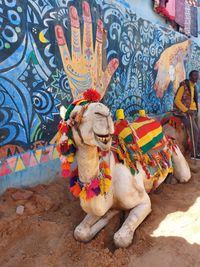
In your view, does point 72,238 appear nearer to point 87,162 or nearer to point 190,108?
point 87,162

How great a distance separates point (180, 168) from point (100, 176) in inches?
81.6

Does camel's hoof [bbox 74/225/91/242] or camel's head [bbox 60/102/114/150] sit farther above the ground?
camel's head [bbox 60/102/114/150]

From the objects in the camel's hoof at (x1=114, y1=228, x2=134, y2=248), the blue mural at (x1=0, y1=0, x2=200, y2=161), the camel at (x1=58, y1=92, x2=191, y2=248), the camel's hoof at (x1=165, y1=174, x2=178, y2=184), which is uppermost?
the blue mural at (x1=0, y1=0, x2=200, y2=161)

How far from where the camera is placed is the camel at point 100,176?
7.58 ft

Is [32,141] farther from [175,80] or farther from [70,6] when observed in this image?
[175,80]

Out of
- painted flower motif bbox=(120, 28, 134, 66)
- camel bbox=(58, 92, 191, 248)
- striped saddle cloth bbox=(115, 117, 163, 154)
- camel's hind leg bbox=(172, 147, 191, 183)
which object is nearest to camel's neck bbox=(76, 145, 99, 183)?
camel bbox=(58, 92, 191, 248)

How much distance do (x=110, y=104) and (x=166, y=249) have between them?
3.10 meters

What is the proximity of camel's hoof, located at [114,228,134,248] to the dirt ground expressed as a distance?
2.2 inches

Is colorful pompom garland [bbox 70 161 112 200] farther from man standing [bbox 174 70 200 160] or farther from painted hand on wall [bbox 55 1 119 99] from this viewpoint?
man standing [bbox 174 70 200 160]

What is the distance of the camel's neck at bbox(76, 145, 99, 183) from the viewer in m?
2.54

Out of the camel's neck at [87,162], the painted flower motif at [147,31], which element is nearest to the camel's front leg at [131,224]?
the camel's neck at [87,162]

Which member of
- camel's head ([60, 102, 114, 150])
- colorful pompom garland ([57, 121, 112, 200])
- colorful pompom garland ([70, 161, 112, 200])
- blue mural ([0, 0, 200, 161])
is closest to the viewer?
camel's head ([60, 102, 114, 150])

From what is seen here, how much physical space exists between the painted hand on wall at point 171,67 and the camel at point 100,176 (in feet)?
13.7

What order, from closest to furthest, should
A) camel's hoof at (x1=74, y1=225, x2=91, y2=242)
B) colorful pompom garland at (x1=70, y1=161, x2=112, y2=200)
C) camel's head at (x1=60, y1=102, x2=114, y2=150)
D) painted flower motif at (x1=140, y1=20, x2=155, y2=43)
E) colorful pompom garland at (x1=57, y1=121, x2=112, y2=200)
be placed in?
1. camel's head at (x1=60, y1=102, x2=114, y2=150)
2. colorful pompom garland at (x1=57, y1=121, x2=112, y2=200)
3. colorful pompom garland at (x1=70, y1=161, x2=112, y2=200)
4. camel's hoof at (x1=74, y1=225, x2=91, y2=242)
5. painted flower motif at (x1=140, y1=20, x2=155, y2=43)
